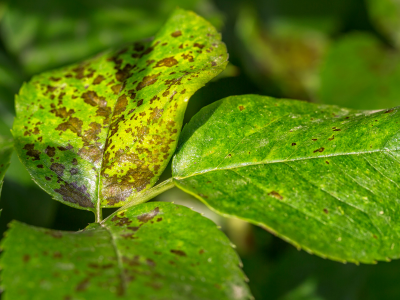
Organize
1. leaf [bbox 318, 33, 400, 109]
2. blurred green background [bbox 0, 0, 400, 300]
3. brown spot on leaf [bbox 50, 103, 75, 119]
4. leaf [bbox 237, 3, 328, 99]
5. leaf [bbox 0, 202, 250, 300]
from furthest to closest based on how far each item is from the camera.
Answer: leaf [bbox 237, 3, 328, 99], leaf [bbox 318, 33, 400, 109], blurred green background [bbox 0, 0, 400, 300], brown spot on leaf [bbox 50, 103, 75, 119], leaf [bbox 0, 202, 250, 300]

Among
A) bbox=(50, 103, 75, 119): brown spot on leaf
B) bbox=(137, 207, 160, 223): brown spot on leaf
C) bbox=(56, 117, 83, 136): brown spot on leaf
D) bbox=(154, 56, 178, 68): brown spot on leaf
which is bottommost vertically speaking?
bbox=(137, 207, 160, 223): brown spot on leaf

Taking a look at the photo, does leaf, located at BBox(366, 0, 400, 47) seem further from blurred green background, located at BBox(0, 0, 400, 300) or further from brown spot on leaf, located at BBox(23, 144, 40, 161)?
brown spot on leaf, located at BBox(23, 144, 40, 161)

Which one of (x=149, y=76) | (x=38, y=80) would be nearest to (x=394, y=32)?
(x=149, y=76)

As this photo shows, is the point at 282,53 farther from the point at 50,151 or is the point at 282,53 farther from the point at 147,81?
the point at 50,151

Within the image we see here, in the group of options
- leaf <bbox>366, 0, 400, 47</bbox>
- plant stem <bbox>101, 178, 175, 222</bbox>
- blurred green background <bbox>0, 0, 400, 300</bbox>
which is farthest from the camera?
leaf <bbox>366, 0, 400, 47</bbox>

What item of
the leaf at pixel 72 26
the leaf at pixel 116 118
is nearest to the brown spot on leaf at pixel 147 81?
the leaf at pixel 116 118

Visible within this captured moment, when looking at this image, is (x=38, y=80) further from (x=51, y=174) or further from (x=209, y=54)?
(x=209, y=54)

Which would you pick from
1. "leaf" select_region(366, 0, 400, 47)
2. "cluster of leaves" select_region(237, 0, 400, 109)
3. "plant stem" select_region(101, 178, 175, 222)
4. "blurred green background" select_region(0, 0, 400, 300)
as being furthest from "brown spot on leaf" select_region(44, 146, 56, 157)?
"leaf" select_region(366, 0, 400, 47)
